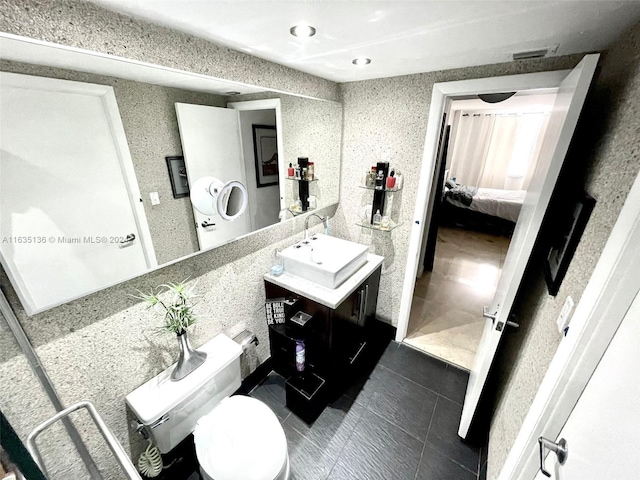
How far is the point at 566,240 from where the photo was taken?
980 millimetres

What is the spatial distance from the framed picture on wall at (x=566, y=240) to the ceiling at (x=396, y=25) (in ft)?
2.00

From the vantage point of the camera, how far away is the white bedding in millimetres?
4418

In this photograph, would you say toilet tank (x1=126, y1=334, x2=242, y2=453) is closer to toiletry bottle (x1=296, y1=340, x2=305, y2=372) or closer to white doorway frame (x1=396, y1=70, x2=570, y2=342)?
toiletry bottle (x1=296, y1=340, x2=305, y2=372)

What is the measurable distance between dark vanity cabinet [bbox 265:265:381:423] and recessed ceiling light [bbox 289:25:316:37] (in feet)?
4.29

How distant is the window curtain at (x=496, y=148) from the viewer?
5.39m

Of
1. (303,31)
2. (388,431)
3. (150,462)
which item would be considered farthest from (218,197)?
(388,431)

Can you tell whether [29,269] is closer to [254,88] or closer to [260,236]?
[260,236]

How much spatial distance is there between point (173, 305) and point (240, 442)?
2.31ft

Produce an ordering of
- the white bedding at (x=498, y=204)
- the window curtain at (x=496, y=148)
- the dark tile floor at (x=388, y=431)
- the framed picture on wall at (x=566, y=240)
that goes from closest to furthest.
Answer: the framed picture on wall at (x=566, y=240)
the dark tile floor at (x=388, y=431)
the white bedding at (x=498, y=204)
the window curtain at (x=496, y=148)

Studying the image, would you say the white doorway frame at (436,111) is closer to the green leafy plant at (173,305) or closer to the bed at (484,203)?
the green leafy plant at (173,305)

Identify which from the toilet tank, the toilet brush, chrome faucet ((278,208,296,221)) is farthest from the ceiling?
the toilet brush

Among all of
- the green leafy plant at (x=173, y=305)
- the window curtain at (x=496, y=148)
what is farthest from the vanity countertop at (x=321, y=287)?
the window curtain at (x=496, y=148)

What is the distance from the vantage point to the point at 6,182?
765mm

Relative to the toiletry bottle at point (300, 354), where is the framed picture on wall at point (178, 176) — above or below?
above
